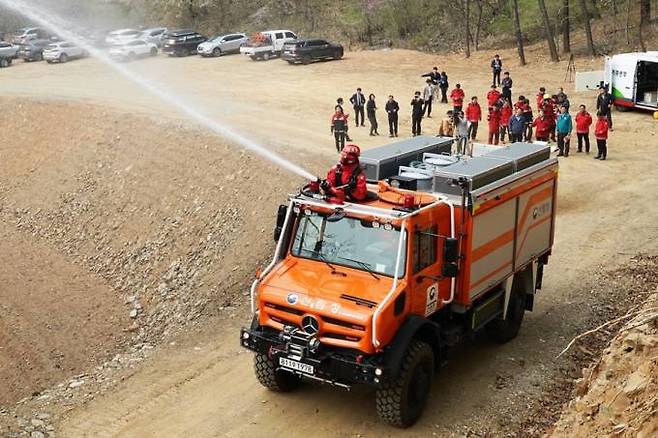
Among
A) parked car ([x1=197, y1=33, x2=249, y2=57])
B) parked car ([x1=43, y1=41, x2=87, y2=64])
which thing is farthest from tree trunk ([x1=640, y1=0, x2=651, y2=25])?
parked car ([x1=43, y1=41, x2=87, y2=64])

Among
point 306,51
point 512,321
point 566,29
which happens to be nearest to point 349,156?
point 512,321

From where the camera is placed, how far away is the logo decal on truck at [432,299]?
11.1m

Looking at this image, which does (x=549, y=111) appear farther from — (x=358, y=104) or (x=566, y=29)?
(x=566, y=29)

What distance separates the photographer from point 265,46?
48.5 metres

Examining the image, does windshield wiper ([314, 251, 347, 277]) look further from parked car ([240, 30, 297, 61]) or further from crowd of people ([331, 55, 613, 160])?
parked car ([240, 30, 297, 61])

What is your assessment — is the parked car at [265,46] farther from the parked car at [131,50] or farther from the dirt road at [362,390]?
the dirt road at [362,390]

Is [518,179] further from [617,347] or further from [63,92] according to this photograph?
[63,92]

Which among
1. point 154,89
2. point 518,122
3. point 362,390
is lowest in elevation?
point 362,390

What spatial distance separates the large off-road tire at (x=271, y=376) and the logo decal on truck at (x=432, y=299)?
7.13ft

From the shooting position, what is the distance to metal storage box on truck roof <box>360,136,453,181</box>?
12.3m

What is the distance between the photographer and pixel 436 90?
36188 millimetres

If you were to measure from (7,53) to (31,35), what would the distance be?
3.90 metres

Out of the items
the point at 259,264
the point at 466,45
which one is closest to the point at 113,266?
the point at 259,264

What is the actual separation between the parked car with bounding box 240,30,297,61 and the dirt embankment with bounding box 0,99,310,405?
15278mm
